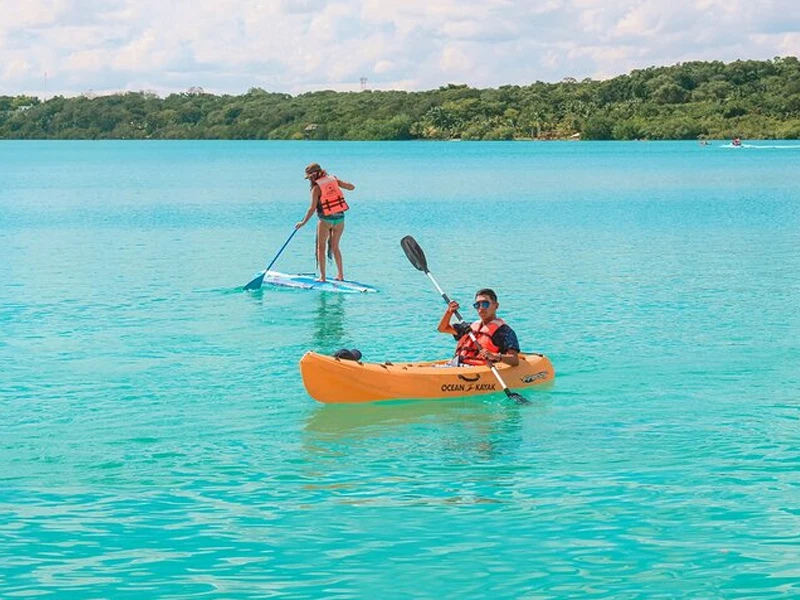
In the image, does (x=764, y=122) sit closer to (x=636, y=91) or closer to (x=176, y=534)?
(x=636, y=91)

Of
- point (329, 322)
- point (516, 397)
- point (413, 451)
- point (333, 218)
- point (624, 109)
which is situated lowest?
point (413, 451)

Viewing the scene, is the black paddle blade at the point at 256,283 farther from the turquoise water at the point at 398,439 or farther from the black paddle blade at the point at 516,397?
the black paddle blade at the point at 516,397

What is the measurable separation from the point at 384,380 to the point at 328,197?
32.1ft

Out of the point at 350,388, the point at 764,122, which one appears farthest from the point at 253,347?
the point at 764,122

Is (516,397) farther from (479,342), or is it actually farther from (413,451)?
(413,451)

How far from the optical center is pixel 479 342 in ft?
50.9

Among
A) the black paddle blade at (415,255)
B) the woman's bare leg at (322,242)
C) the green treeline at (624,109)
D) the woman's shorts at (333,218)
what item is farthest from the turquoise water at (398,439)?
the green treeline at (624,109)

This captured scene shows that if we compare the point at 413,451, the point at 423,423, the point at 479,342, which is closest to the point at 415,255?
the point at 479,342

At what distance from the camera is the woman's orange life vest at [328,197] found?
24.1 metres

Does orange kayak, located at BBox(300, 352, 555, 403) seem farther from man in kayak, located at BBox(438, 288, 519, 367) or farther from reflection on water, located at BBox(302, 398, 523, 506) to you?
man in kayak, located at BBox(438, 288, 519, 367)

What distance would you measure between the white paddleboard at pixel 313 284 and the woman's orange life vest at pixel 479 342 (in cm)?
937

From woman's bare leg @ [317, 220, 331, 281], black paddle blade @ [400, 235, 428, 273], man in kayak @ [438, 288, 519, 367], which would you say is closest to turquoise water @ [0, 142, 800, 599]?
man in kayak @ [438, 288, 519, 367]

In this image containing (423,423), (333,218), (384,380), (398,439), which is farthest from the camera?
(333,218)

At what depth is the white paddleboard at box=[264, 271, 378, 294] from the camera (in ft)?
81.4
